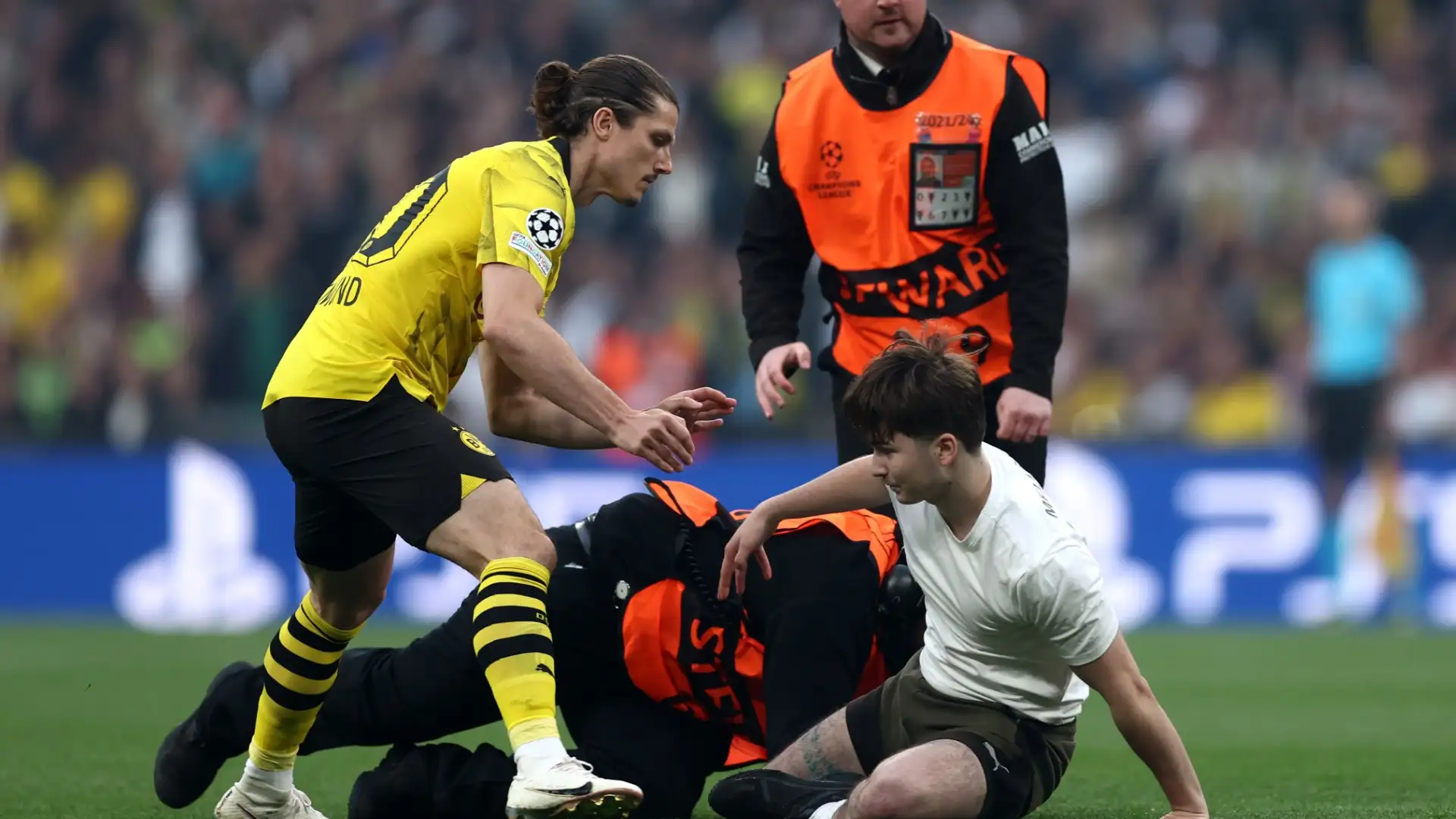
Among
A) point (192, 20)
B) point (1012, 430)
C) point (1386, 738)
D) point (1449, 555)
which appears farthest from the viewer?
point (192, 20)

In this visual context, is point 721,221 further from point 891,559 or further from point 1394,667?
point 891,559

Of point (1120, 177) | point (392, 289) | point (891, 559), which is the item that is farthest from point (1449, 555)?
point (392, 289)

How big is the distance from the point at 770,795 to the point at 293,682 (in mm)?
1417

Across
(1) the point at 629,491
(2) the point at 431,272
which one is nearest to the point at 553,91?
(2) the point at 431,272

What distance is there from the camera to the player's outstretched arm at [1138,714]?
13.2 feet

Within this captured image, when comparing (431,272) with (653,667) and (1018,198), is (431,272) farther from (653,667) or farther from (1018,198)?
(1018,198)

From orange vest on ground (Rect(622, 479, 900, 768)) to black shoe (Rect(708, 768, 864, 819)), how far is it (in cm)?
43

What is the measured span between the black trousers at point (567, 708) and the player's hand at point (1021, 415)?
1.26 metres

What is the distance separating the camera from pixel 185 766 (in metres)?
5.09

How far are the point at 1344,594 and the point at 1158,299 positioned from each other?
10.3 feet

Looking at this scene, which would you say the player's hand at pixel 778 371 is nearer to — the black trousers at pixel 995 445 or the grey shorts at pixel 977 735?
the black trousers at pixel 995 445

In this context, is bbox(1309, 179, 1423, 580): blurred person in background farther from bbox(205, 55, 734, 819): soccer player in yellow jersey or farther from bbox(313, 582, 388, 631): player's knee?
bbox(313, 582, 388, 631): player's knee

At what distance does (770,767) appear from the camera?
4445mm

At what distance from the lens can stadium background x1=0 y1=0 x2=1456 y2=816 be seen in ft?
38.8
